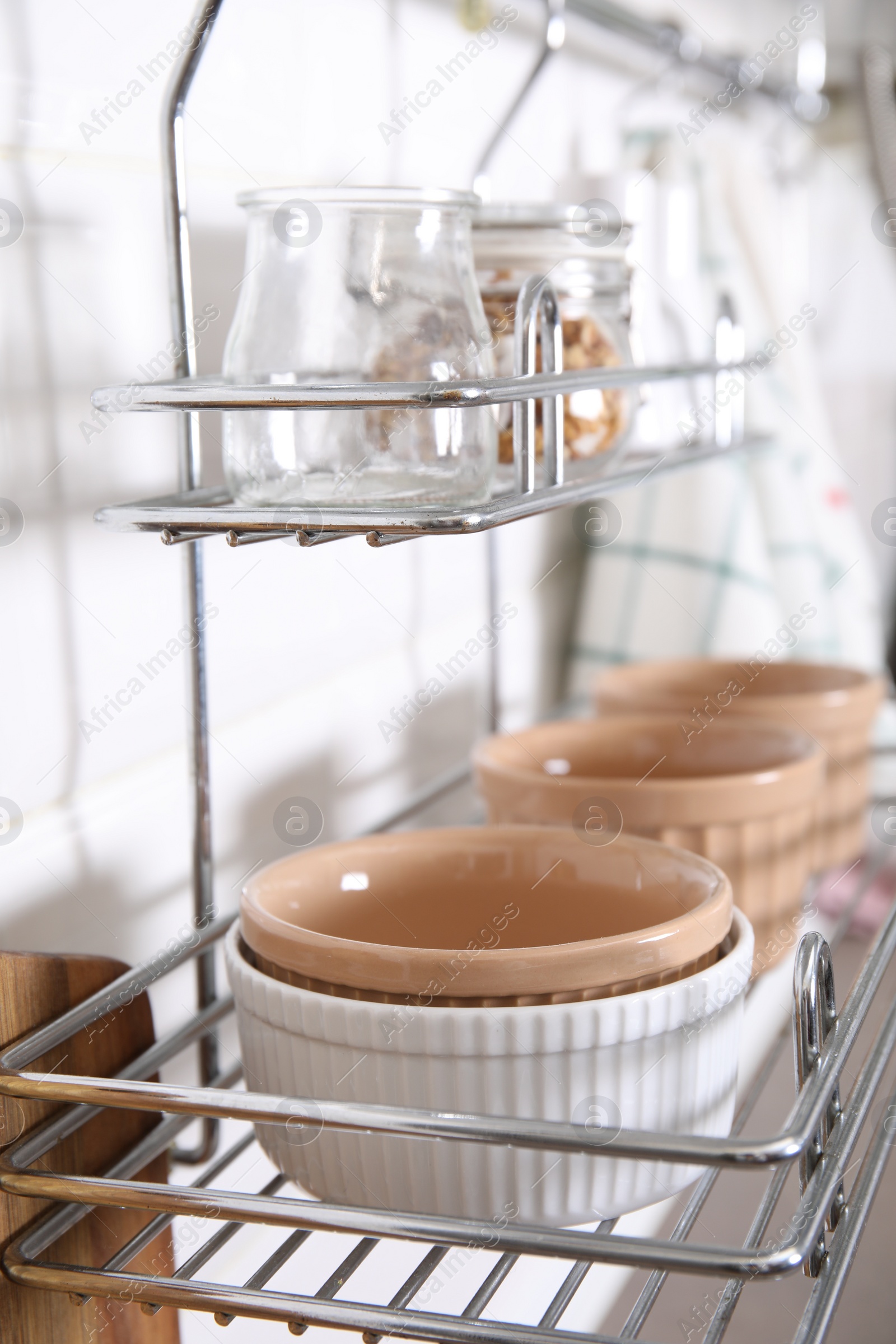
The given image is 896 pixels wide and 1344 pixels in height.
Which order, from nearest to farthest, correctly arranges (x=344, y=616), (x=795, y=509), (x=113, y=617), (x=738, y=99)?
(x=113, y=617)
(x=344, y=616)
(x=795, y=509)
(x=738, y=99)

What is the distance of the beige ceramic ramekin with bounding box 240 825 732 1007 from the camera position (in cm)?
30

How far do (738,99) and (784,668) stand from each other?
54cm

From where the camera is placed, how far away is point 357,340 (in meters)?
0.37

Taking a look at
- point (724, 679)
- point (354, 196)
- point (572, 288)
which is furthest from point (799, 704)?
point (354, 196)

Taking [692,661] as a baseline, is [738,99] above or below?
above

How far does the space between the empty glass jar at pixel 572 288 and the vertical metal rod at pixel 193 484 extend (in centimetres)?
11

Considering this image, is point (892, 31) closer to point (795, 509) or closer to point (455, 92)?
point (795, 509)

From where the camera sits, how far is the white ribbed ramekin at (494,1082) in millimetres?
299

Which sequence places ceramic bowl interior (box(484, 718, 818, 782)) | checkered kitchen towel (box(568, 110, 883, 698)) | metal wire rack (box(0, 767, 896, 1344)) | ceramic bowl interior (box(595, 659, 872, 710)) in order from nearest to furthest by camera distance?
1. metal wire rack (box(0, 767, 896, 1344))
2. ceramic bowl interior (box(484, 718, 818, 782))
3. ceramic bowl interior (box(595, 659, 872, 710))
4. checkered kitchen towel (box(568, 110, 883, 698))

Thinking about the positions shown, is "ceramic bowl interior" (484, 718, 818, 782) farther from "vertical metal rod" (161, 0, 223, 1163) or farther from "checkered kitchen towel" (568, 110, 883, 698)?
"checkered kitchen towel" (568, 110, 883, 698)

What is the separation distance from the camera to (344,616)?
0.55m

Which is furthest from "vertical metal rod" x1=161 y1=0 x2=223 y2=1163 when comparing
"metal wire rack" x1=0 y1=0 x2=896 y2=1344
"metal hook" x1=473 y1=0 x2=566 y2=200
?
"metal hook" x1=473 y1=0 x2=566 y2=200

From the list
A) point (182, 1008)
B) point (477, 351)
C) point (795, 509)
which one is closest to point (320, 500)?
point (477, 351)

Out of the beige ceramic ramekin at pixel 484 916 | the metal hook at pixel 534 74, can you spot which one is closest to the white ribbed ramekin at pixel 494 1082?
the beige ceramic ramekin at pixel 484 916
